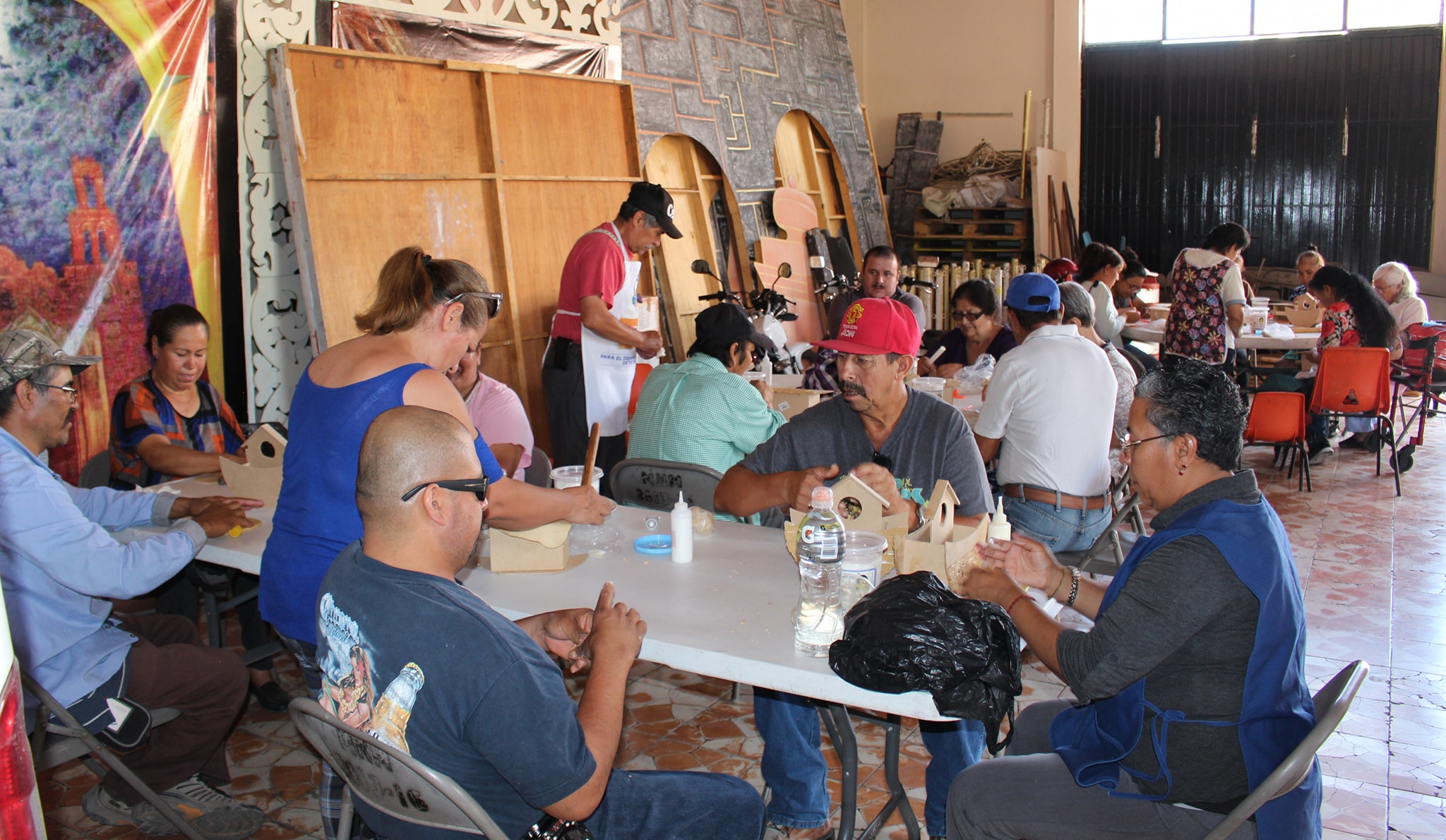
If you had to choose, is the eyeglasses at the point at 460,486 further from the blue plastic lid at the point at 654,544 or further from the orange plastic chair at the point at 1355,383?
the orange plastic chair at the point at 1355,383

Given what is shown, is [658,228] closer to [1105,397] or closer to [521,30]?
[521,30]

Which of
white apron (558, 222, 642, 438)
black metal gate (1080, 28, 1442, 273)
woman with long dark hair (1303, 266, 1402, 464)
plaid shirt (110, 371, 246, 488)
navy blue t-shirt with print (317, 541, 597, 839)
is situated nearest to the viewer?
navy blue t-shirt with print (317, 541, 597, 839)

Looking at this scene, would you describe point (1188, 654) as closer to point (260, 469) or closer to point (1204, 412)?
point (1204, 412)

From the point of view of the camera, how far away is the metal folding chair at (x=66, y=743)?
248 cm

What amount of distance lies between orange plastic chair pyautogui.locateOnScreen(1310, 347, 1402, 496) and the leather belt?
3907 mm

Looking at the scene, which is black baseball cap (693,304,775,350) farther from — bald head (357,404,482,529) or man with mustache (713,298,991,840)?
bald head (357,404,482,529)

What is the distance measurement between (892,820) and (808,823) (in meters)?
0.30

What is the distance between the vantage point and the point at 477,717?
1.64 meters

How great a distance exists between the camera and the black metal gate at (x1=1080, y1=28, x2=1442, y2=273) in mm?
12742

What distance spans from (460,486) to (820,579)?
933 mm

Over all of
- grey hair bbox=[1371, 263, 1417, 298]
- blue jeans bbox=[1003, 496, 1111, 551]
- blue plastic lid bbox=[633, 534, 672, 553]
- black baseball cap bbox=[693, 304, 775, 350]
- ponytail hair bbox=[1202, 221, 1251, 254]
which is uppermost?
ponytail hair bbox=[1202, 221, 1251, 254]

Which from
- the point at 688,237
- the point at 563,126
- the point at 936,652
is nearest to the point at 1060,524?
the point at 936,652

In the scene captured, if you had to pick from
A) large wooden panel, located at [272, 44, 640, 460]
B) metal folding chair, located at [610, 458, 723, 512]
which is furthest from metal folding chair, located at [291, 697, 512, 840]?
large wooden panel, located at [272, 44, 640, 460]

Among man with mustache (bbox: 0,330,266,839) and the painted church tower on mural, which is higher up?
the painted church tower on mural
